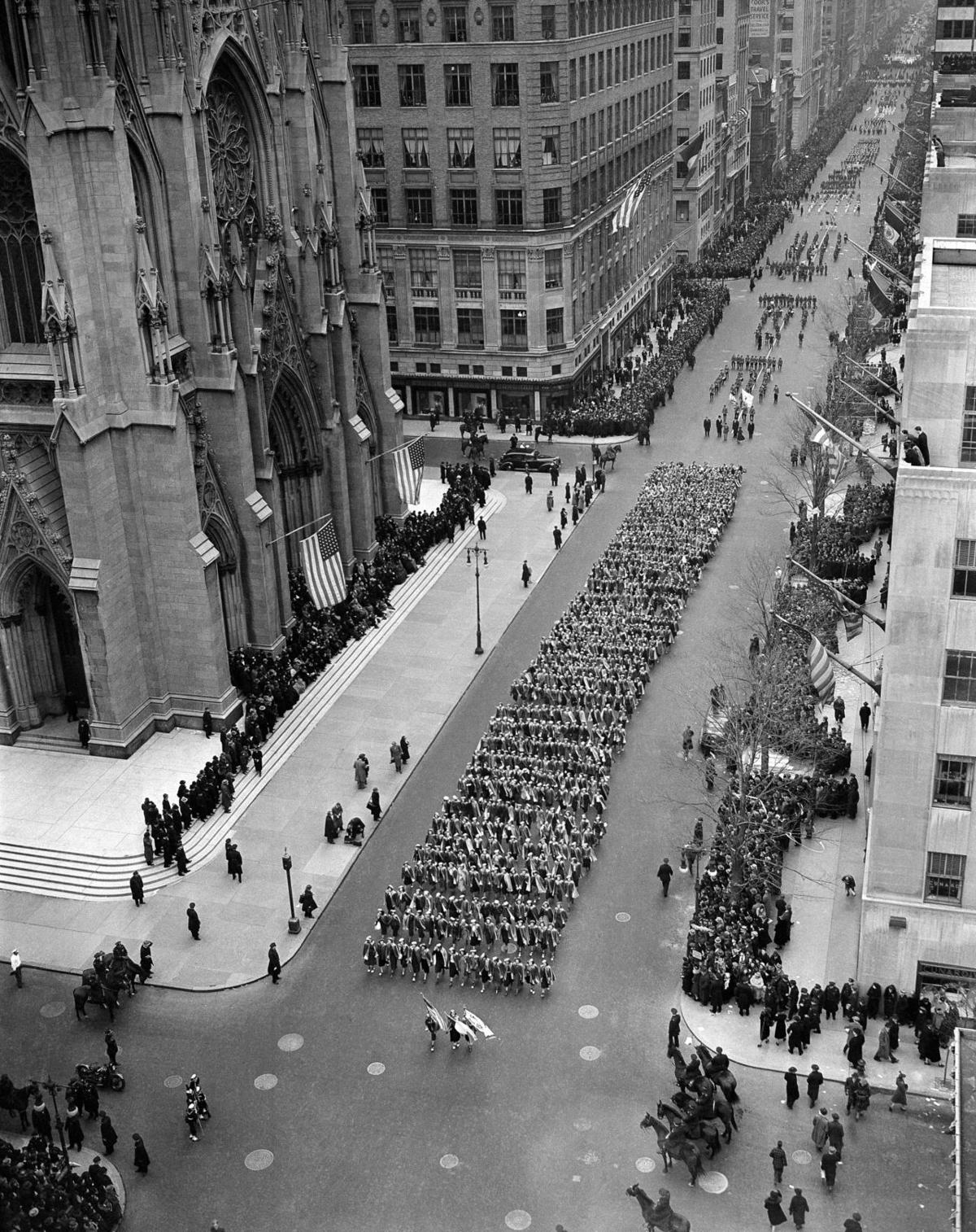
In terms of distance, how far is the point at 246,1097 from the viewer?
35.0 m

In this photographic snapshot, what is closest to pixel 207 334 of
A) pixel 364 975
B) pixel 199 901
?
pixel 199 901

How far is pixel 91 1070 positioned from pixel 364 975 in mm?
8134

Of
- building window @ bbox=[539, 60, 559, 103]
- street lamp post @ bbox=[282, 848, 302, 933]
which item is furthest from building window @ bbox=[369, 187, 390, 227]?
street lamp post @ bbox=[282, 848, 302, 933]

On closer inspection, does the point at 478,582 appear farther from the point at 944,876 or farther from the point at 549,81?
the point at 549,81

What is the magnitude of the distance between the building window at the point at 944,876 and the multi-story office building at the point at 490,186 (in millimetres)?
57723

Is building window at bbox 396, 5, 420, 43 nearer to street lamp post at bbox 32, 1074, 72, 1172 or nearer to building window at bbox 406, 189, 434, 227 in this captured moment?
building window at bbox 406, 189, 434, 227

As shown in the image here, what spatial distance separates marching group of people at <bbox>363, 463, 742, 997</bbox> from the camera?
39.8 m

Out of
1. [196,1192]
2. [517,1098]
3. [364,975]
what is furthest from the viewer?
[364,975]

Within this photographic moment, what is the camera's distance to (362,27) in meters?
83.2

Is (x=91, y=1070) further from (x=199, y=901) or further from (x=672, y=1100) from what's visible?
(x=672, y=1100)

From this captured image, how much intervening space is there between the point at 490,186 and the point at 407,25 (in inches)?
407

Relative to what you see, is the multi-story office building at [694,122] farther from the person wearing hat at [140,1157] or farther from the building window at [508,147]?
the person wearing hat at [140,1157]

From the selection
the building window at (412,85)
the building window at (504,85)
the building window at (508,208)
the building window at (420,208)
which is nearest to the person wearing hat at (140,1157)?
the building window at (508,208)

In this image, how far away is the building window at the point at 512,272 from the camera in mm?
86125
